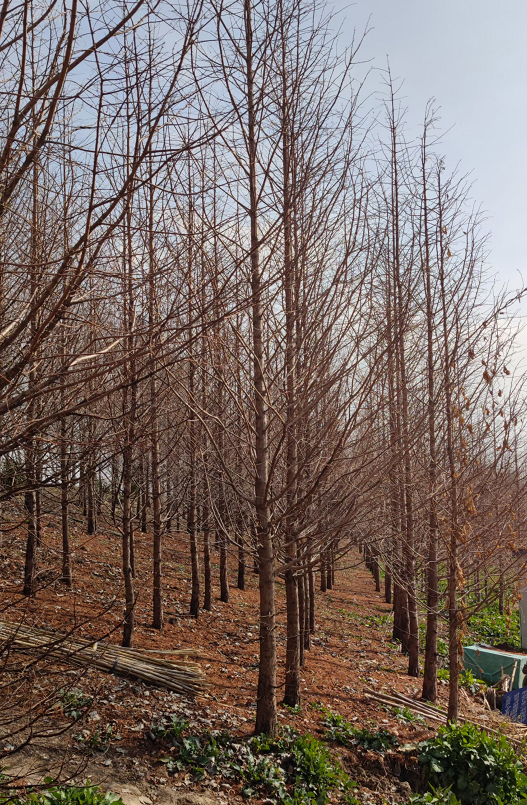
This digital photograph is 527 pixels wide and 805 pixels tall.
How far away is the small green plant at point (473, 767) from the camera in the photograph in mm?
6012

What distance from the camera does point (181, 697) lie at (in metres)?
7.54

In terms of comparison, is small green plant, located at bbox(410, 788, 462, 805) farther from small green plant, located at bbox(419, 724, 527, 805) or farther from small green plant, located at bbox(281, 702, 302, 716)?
small green plant, located at bbox(281, 702, 302, 716)

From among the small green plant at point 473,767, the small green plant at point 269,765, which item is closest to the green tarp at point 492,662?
the small green plant at point 473,767

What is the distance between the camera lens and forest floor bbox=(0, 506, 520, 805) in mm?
5543

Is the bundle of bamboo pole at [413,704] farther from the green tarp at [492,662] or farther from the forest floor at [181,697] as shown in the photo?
the green tarp at [492,662]

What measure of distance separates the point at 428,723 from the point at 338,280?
685 cm

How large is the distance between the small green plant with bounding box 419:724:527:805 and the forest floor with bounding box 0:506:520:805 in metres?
0.49

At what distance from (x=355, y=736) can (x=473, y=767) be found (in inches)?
64.5

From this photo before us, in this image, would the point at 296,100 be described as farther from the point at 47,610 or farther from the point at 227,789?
the point at 47,610

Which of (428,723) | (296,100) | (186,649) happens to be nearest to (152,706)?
(186,649)

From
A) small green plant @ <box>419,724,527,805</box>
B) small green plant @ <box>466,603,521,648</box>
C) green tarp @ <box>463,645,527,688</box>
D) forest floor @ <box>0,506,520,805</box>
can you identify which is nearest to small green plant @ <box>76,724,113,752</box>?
forest floor @ <box>0,506,520,805</box>

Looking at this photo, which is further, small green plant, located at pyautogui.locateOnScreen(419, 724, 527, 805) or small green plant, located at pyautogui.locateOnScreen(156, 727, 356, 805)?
small green plant, located at pyautogui.locateOnScreen(419, 724, 527, 805)

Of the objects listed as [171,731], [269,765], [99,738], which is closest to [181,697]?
[171,731]

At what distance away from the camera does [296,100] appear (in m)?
5.67
